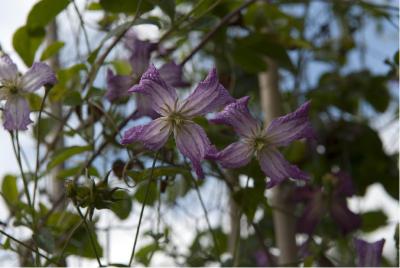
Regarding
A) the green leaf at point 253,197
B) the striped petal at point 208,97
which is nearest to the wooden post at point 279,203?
the green leaf at point 253,197

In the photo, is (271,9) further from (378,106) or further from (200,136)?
(200,136)

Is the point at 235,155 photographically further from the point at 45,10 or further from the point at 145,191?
the point at 45,10

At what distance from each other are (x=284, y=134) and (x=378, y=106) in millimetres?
969

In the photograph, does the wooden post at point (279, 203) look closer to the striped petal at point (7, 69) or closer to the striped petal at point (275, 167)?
the striped petal at point (275, 167)

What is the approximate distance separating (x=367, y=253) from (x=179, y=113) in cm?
27

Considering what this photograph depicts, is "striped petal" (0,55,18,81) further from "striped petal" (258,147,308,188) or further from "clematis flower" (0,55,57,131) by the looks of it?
"striped petal" (258,147,308,188)

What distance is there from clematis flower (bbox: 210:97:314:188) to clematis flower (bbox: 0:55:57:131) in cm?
19

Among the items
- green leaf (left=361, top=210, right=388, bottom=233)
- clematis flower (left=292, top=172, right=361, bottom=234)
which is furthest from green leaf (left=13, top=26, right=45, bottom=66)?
green leaf (left=361, top=210, right=388, bottom=233)

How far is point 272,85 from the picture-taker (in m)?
1.21

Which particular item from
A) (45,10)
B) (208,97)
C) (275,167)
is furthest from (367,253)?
(45,10)

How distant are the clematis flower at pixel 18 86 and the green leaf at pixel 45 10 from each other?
15 cm

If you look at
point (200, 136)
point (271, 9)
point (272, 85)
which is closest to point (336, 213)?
point (272, 85)

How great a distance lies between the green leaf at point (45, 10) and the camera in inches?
33.5

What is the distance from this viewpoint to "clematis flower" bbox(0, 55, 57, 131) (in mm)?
680
